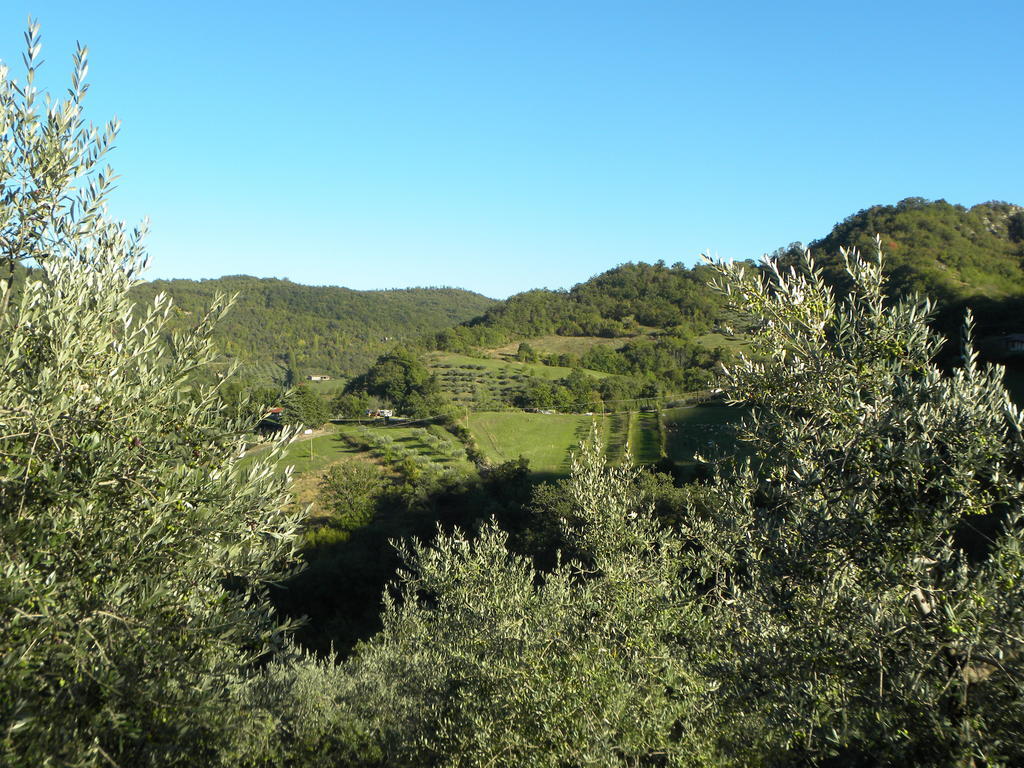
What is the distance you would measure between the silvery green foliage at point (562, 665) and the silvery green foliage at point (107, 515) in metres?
3.72

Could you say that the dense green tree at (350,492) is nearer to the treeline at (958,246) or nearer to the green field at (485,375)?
the green field at (485,375)

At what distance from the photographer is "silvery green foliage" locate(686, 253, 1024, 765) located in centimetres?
407

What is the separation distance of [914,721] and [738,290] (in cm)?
375

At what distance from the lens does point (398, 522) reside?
51.4m

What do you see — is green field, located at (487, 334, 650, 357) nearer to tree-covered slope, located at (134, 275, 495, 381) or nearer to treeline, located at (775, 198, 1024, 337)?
treeline, located at (775, 198, 1024, 337)

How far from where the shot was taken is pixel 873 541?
4547mm

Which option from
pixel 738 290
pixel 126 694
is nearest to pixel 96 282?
pixel 126 694

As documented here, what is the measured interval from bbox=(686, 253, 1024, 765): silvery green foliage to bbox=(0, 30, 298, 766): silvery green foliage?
472cm

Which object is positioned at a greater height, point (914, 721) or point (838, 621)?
point (838, 621)

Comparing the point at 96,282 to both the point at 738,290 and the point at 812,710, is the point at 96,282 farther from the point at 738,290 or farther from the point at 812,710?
the point at 812,710

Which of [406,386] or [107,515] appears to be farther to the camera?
[406,386]

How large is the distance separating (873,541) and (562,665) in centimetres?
516

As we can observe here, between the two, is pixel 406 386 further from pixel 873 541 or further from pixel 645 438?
pixel 873 541

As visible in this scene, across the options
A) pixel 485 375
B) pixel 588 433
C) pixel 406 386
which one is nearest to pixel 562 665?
pixel 588 433
